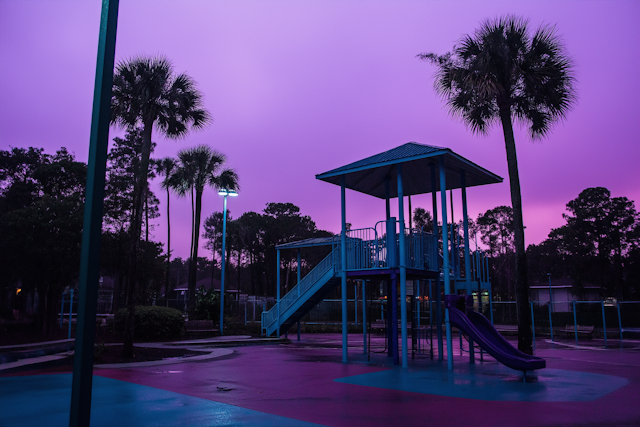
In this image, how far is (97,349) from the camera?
46.2 feet

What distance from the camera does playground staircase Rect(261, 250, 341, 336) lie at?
1886 centimetres

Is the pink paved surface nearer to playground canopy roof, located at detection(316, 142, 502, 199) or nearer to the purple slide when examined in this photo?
the purple slide

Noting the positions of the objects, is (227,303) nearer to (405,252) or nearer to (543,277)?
(405,252)

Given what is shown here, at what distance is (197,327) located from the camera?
84.7ft

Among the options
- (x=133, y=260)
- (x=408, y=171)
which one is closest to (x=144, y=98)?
(x=133, y=260)

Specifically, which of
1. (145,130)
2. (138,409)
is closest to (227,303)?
(145,130)

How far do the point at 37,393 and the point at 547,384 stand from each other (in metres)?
10.3

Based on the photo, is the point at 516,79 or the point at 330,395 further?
the point at 516,79

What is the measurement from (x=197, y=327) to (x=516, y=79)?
19.7 metres

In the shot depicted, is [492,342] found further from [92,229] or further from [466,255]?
[92,229]

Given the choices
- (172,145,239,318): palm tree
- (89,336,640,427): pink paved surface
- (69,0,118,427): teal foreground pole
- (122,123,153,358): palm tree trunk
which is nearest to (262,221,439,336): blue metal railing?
(89,336,640,427): pink paved surface

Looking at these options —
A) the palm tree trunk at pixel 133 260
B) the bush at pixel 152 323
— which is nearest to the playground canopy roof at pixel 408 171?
the palm tree trunk at pixel 133 260

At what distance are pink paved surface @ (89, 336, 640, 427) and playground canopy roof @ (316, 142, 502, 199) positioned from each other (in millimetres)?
6001

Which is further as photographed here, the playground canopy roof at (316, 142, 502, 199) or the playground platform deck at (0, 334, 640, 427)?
the playground canopy roof at (316, 142, 502, 199)
